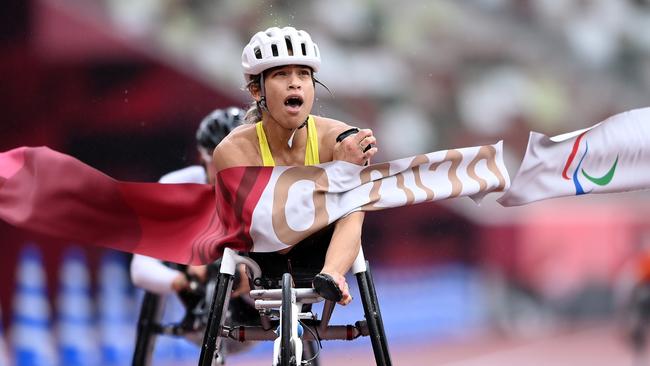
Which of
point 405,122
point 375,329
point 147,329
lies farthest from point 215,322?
point 405,122

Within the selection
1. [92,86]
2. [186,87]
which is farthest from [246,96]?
[92,86]

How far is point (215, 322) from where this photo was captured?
4078mm

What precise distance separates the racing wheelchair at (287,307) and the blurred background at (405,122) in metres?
3.64

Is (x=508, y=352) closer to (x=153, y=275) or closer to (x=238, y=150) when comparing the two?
(x=153, y=275)

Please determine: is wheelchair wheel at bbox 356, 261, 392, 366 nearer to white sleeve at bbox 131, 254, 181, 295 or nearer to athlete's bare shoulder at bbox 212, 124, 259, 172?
athlete's bare shoulder at bbox 212, 124, 259, 172

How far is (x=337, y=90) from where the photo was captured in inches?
394

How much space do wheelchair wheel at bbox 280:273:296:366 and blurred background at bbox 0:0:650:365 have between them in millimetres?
4117

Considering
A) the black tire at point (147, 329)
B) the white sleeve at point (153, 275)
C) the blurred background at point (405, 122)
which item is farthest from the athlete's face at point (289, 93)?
the blurred background at point (405, 122)

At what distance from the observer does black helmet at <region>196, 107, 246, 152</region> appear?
5699 mm

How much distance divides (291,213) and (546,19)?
775 centimetres

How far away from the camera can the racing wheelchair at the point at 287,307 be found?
3826 mm

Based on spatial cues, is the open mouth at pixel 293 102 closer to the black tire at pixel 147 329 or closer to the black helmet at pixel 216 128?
the black helmet at pixel 216 128

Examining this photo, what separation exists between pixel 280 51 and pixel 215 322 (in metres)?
0.98

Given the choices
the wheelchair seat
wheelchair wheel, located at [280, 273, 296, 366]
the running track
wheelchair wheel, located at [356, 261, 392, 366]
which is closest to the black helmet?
the wheelchair seat
